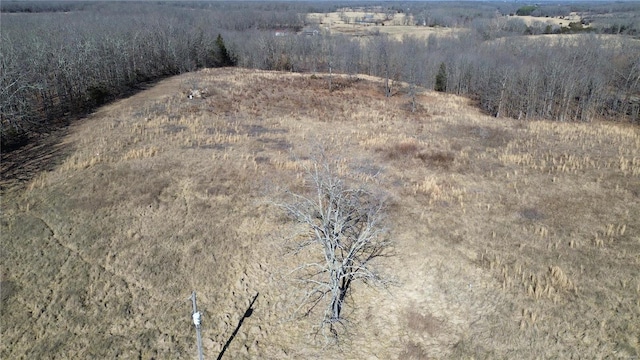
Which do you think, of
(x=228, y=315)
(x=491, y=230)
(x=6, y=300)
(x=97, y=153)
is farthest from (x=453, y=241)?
(x=97, y=153)

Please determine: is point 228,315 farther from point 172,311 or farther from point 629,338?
point 629,338

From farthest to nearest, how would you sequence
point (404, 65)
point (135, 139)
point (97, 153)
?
point (404, 65)
point (135, 139)
point (97, 153)

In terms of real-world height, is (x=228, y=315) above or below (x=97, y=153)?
below

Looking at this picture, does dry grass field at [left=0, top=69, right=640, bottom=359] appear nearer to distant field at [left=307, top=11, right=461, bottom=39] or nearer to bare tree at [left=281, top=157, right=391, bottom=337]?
bare tree at [left=281, top=157, right=391, bottom=337]

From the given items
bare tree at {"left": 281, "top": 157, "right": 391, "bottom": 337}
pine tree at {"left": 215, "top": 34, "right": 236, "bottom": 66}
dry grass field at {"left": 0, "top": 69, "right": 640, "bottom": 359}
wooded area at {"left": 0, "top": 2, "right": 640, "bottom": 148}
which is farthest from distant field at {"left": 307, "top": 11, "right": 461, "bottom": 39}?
bare tree at {"left": 281, "top": 157, "right": 391, "bottom": 337}

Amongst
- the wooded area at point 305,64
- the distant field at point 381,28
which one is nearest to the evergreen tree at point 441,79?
the wooded area at point 305,64
